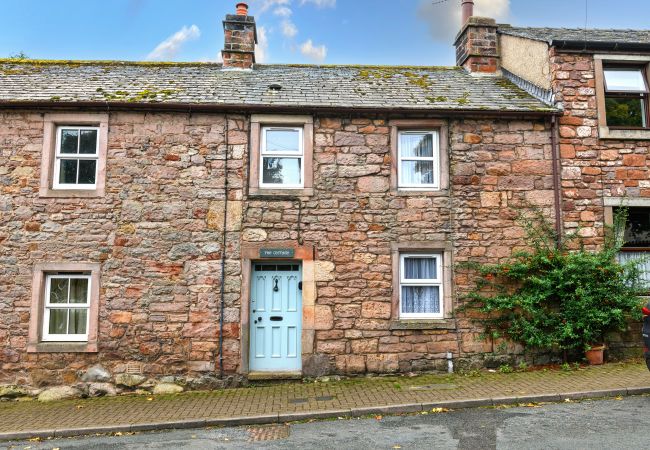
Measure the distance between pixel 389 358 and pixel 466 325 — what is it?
5.32ft

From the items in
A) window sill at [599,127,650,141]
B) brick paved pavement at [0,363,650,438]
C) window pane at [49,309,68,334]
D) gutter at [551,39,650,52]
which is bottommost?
brick paved pavement at [0,363,650,438]

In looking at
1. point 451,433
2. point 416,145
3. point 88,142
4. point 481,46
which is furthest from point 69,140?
point 481,46

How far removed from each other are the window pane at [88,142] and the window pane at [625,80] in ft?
34.8

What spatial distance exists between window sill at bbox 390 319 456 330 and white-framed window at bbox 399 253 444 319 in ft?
0.64

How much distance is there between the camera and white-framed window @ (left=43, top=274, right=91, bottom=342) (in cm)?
977

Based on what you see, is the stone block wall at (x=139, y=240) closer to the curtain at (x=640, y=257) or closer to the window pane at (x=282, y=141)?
the window pane at (x=282, y=141)

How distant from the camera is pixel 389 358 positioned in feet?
32.1

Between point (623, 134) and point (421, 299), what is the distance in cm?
535

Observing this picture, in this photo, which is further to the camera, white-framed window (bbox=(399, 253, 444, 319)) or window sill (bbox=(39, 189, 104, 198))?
white-framed window (bbox=(399, 253, 444, 319))

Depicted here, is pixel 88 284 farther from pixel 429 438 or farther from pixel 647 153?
pixel 647 153

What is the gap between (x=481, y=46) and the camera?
43.3ft

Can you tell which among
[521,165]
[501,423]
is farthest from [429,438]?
[521,165]

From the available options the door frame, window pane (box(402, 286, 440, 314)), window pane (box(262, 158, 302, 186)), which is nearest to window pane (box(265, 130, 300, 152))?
window pane (box(262, 158, 302, 186))

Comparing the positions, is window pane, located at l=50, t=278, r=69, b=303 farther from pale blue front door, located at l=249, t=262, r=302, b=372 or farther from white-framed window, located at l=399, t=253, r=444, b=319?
white-framed window, located at l=399, t=253, r=444, b=319
